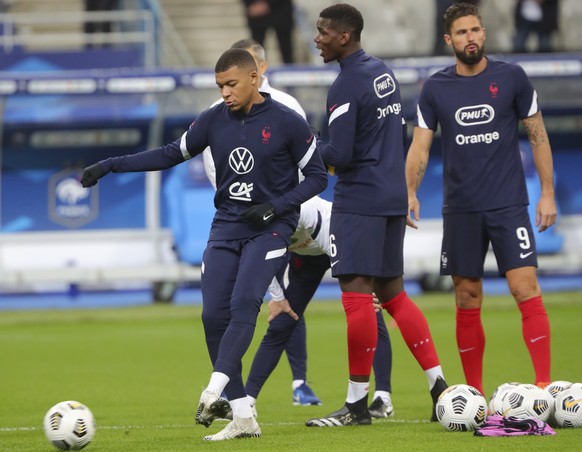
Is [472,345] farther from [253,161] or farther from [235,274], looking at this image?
[253,161]

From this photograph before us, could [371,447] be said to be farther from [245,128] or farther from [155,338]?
[155,338]

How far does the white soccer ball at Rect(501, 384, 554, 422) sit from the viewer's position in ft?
20.7

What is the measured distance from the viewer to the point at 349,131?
671 cm

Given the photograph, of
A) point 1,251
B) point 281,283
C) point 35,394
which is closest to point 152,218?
point 1,251

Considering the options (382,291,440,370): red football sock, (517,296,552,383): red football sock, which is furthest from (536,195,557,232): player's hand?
(382,291,440,370): red football sock

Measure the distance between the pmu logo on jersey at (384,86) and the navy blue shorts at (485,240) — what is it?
0.84 m

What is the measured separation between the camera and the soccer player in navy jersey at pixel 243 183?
20.7 ft

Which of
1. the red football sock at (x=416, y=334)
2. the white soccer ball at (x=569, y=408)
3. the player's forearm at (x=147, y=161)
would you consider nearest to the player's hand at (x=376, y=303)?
the red football sock at (x=416, y=334)

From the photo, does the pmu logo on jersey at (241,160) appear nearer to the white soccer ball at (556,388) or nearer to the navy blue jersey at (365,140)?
the navy blue jersey at (365,140)

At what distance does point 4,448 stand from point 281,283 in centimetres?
219

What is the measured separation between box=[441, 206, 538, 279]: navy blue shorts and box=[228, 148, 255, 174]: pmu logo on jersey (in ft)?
4.57

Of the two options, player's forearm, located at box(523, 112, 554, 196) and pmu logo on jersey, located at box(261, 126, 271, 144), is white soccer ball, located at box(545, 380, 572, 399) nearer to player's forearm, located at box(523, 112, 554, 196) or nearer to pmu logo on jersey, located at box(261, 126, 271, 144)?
player's forearm, located at box(523, 112, 554, 196)

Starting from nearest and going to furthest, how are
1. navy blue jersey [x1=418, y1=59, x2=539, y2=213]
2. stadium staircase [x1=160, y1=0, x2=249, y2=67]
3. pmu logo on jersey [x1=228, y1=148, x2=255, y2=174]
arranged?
pmu logo on jersey [x1=228, y1=148, x2=255, y2=174], navy blue jersey [x1=418, y1=59, x2=539, y2=213], stadium staircase [x1=160, y1=0, x2=249, y2=67]

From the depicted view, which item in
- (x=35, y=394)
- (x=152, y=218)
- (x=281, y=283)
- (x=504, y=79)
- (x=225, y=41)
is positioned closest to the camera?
(x=504, y=79)
